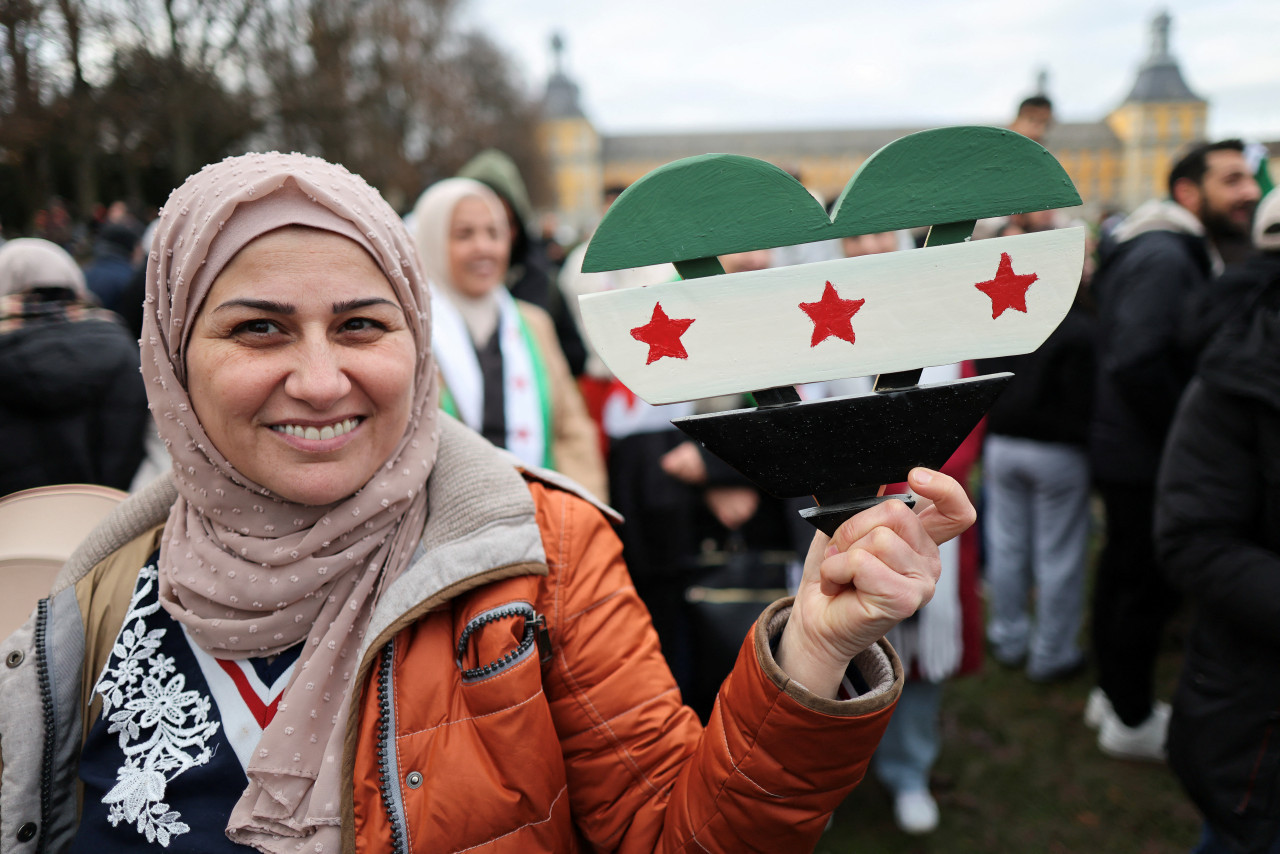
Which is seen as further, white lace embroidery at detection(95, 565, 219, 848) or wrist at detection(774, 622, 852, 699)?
white lace embroidery at detection(95, 565, 219, 848)

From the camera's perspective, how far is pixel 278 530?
4.03ft

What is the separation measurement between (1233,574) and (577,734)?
1.58 meters

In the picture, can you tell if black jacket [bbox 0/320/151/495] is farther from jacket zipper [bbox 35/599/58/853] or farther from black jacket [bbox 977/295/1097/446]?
black jacket [bbox 977/295/1097/446]

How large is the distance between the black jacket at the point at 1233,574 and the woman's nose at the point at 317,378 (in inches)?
75.6

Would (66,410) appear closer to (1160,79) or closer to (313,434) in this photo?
(313,434)

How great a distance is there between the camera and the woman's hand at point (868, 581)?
92cm

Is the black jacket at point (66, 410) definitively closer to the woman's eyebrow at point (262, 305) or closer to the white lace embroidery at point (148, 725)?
the white lace embroidery at point (148, 725)

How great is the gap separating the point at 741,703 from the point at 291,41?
49.5 ft

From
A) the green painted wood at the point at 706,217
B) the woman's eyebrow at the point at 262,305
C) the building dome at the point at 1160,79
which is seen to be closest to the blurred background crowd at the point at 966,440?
the green painted wood at the point at 706,217

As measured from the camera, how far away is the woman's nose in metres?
1.10

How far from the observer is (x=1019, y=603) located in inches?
168

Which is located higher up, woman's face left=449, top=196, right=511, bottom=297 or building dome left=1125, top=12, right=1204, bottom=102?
building dome left=1125, top=12, right=1204, bottom=102

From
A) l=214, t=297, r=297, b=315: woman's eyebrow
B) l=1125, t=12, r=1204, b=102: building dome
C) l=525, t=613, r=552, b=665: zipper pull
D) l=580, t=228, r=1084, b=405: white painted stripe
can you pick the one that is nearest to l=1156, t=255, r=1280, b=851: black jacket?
l=580, t=228, r=1084, b=405: white painted stripe

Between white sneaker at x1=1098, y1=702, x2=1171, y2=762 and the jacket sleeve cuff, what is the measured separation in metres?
3.13
